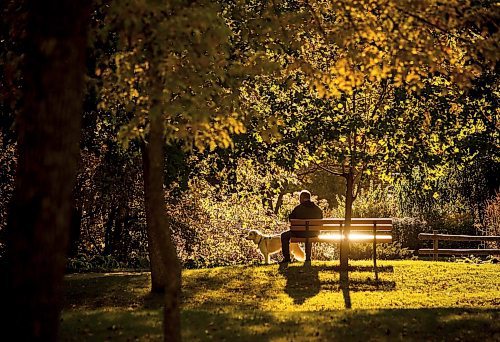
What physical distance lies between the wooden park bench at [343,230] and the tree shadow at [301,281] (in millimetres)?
702

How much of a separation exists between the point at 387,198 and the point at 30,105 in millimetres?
25635

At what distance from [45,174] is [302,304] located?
8.02 m

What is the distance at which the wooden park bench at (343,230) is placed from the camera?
17016 millimetres

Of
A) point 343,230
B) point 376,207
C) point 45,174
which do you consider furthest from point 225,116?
point 376,207

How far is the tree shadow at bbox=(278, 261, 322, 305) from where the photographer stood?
14.0 metres

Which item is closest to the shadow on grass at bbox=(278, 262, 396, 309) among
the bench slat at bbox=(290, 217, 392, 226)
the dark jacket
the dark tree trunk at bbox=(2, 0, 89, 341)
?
the bench slat at bbox=(290, 217, 392, 226)

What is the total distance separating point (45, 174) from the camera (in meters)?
5.75

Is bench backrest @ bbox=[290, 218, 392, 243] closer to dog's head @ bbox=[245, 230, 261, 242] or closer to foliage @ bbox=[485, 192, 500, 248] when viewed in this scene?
dog's head @ bbox=[245, 230, 261, 242]

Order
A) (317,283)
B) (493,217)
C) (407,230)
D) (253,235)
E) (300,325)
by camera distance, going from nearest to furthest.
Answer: (300,325) < (317,283) < (253,235) < (493,217) < (407,230)

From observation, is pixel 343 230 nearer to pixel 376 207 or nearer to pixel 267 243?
pixel 267 243

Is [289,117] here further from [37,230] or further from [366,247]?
[37,230]

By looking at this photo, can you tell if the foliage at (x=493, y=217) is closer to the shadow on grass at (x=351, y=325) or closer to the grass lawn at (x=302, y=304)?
the grass lawn at (x=302, y=304)

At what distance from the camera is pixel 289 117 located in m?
16.1

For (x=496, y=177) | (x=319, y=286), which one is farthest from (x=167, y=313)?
(x=496, y=177)
